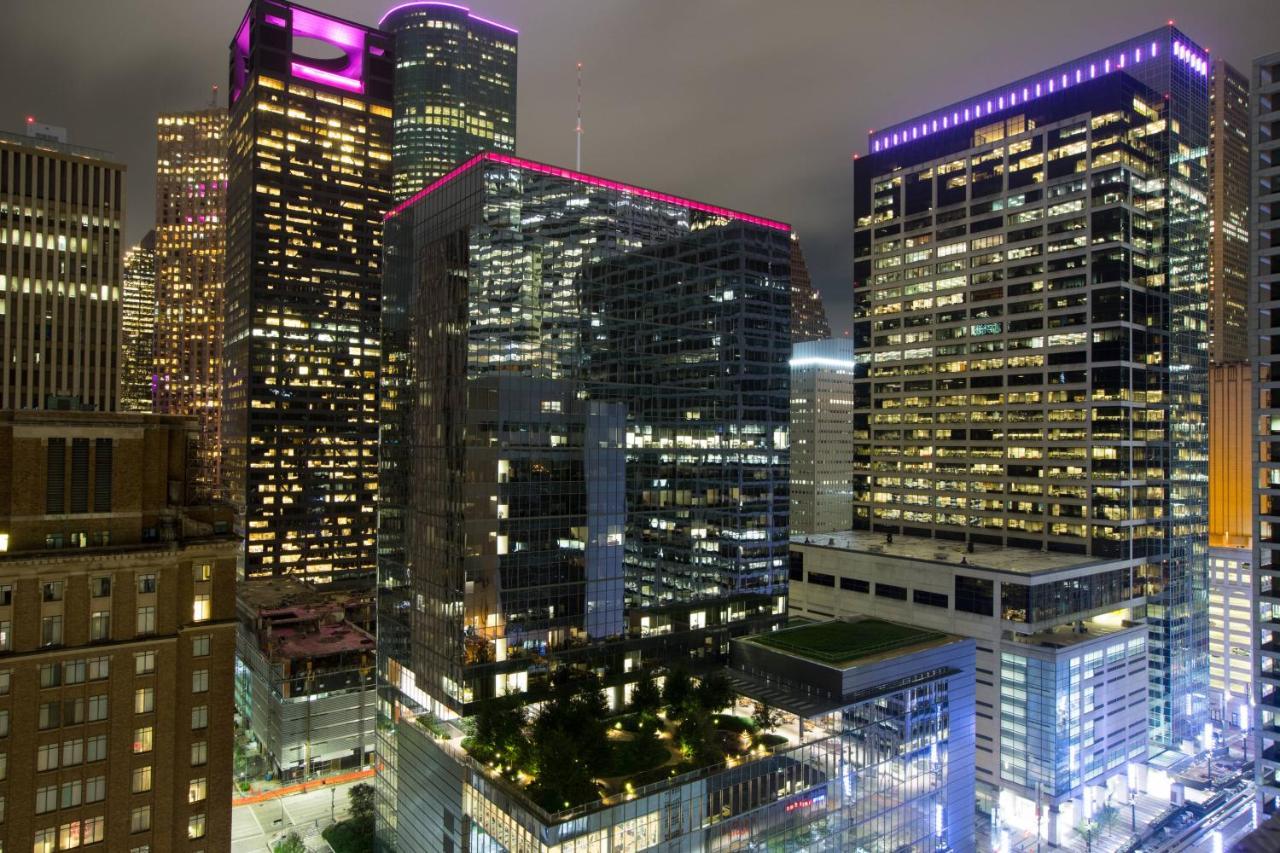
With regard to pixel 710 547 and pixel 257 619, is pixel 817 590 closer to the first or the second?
pixel 710 547

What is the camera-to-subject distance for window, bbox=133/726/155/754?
54.7 meters

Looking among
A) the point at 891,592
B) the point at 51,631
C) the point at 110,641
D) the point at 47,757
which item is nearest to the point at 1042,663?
the point at 891,592

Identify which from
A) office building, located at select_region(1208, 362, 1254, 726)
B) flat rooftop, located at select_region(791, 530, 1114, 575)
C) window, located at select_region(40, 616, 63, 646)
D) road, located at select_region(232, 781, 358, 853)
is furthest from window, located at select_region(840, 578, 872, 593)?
window, located at select_region(40, 616, 63, 646)

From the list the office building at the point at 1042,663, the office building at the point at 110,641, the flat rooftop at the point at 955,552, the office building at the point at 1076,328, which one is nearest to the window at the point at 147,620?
the office building at the point at 110,641

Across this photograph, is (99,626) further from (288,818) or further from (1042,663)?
(1042,663)

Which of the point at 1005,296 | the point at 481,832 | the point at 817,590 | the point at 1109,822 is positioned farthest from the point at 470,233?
the point at 1109,822

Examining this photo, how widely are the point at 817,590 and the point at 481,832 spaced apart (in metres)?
82.3

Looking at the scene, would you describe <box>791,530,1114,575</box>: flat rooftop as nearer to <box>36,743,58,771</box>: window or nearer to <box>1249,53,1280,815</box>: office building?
<box>1249,53,1280,815</box>: office building

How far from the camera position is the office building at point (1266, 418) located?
240 feet

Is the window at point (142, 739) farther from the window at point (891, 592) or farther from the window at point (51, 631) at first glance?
the window at point (891, 592)

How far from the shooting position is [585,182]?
91125 mm

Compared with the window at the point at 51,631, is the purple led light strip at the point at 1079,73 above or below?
above

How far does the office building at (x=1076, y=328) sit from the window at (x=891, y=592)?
2699cm

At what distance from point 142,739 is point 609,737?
40.6 meters
